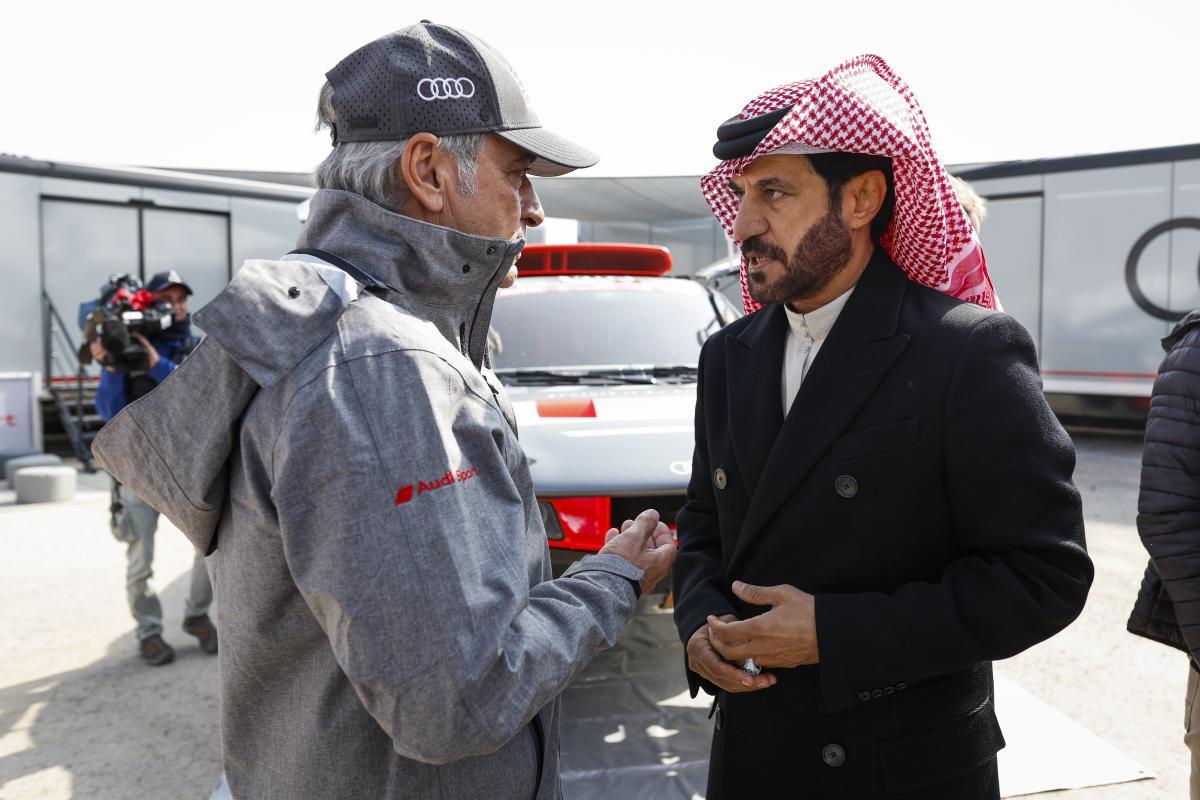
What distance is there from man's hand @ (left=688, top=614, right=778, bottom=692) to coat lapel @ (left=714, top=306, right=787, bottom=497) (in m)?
0.30

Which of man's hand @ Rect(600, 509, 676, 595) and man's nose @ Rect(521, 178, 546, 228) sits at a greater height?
man's nose @ Rect(521, 178, 546, 228)

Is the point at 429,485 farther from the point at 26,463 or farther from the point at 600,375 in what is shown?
the point at 26,463

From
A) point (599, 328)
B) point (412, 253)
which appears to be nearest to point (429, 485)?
point (412, 253)

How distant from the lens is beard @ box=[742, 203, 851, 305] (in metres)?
1.75

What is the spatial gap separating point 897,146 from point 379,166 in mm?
969

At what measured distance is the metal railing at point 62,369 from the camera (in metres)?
10.3

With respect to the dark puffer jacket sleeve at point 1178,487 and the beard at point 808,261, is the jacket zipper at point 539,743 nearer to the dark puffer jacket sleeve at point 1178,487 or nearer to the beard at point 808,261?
the beard at point 808,261

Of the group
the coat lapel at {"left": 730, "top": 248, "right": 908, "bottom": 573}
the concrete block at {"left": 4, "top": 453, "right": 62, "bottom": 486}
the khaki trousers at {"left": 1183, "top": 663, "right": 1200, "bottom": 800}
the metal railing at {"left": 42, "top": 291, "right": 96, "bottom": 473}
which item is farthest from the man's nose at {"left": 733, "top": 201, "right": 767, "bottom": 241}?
the metal railing at {"left": 42, "top": 291, "right": 96, "bottom": 473}

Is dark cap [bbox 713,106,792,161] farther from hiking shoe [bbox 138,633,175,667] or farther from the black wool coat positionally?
hiking shoe [bbox 138,633,175,667]

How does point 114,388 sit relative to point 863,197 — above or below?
below

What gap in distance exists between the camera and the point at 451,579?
1.03 m

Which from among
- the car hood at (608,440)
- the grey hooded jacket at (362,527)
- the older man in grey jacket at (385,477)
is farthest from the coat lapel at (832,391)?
the car hood at (608,440)

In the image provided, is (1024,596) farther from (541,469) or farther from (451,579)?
(541,469)

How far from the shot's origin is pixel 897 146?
5.52 ft
